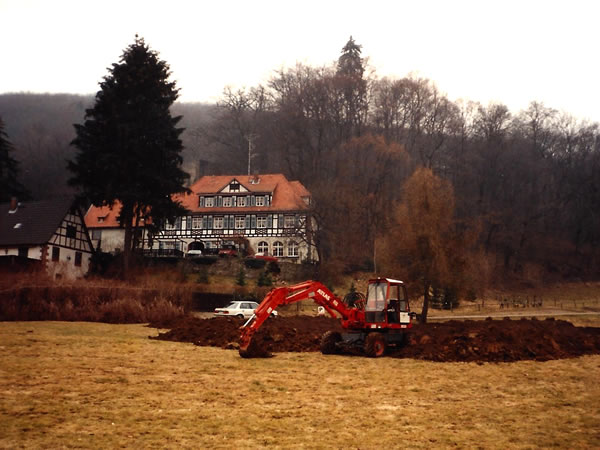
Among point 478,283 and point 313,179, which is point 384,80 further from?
point 478,283

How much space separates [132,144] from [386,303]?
118ft

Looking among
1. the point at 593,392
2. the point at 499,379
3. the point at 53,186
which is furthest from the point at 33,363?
the point at 53,186

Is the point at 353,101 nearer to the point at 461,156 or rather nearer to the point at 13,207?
the point at 461,156

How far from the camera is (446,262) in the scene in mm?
43125

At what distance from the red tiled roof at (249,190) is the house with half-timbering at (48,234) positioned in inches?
488

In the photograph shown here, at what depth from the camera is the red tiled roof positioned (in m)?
74.7

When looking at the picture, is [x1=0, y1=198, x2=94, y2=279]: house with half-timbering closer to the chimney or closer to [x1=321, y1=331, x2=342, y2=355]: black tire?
the chimney

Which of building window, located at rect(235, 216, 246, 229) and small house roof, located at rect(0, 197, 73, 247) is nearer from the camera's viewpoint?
small house roof, located at rect(0, 197, 73, 247)

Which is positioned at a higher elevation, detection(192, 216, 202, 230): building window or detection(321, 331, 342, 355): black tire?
detection(192, 216, 202, 230): building window

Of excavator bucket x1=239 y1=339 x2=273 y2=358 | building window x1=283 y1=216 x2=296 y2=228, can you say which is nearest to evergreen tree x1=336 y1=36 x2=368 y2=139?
building window x1=283 y1=216 x2=296 y2=228

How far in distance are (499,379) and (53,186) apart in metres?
101

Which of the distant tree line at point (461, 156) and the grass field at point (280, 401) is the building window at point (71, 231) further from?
the grass field at point (280, 401)

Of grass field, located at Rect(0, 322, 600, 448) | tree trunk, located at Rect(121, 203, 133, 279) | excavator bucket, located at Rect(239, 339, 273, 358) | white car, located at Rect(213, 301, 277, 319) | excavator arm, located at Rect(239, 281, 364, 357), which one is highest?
tree trunk, located at Rect(121, 203, 133, 279)

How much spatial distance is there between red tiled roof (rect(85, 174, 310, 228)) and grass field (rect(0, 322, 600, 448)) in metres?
52.2
